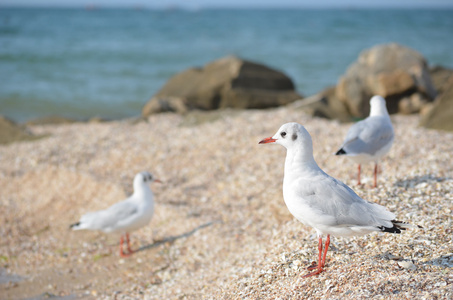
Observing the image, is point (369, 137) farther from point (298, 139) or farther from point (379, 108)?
point (298, 139)

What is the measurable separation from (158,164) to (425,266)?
4897mm

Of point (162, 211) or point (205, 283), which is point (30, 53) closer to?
point (162, 211)

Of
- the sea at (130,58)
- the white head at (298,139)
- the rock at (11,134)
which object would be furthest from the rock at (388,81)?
the white head at (298,139)

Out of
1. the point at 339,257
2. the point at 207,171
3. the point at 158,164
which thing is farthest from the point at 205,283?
the point at 158,164

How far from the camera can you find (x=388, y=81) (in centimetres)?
1141

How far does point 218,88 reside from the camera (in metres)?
12.1

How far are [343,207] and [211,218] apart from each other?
2852 mm

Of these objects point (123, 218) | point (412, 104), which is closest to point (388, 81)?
point (412, 104)

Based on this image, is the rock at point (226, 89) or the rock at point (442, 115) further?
the rock at point (226, 89)

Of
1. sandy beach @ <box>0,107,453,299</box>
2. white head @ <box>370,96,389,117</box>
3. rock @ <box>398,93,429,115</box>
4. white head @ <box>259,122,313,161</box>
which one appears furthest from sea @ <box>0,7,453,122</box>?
white head @ <box>259,122,313,161</box>

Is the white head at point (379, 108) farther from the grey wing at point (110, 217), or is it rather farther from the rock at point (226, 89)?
the rock at point (226, 89)

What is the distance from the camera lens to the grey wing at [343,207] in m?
3.30

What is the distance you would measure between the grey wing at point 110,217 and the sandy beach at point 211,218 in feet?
1.40

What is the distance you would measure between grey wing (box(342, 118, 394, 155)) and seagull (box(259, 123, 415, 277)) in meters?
1.32
